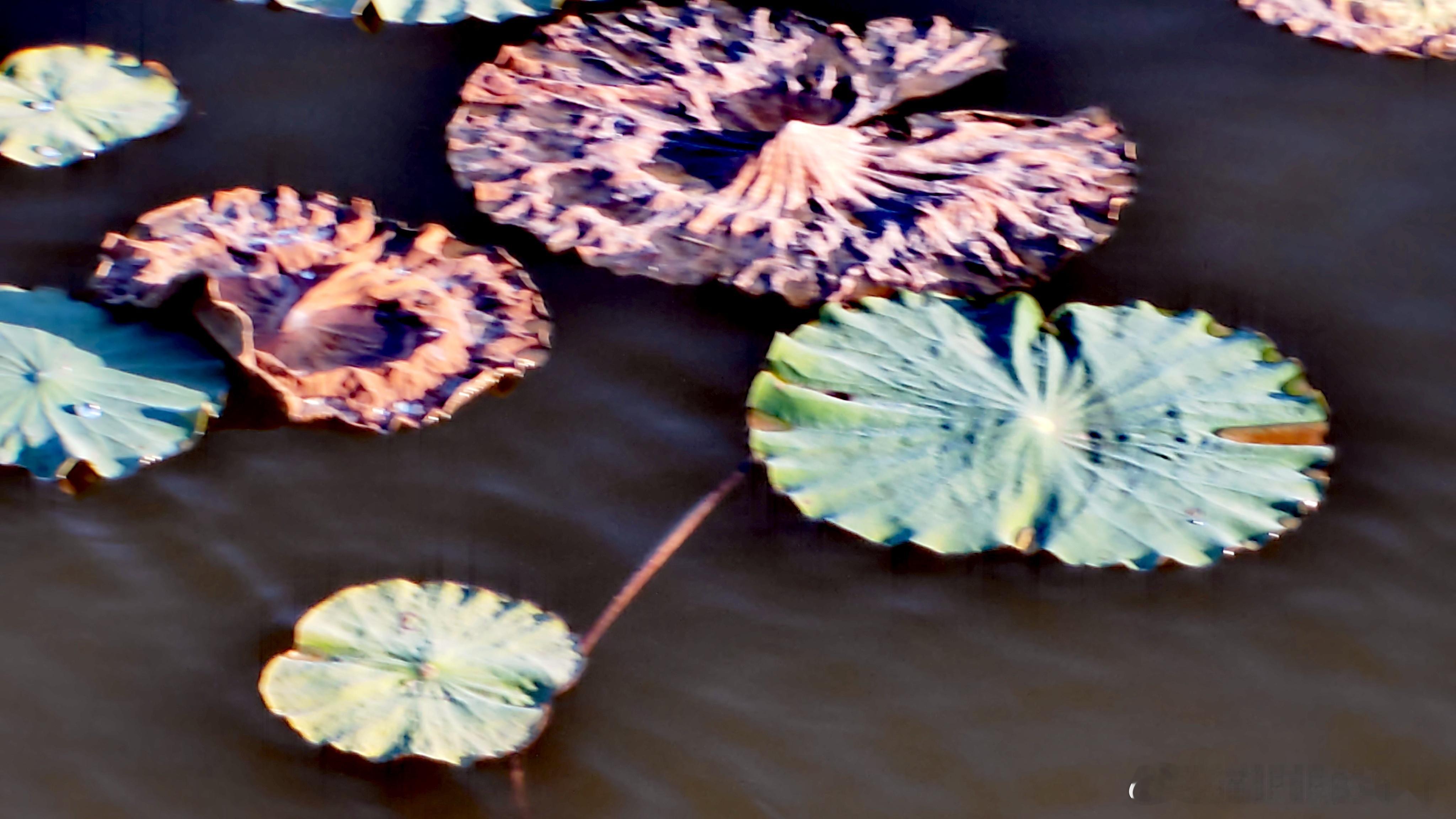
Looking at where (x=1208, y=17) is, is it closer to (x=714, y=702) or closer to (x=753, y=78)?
(x=753, y=78)

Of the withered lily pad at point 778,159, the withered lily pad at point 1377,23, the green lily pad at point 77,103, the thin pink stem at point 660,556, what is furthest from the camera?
the withered lily pad at point 1377,23

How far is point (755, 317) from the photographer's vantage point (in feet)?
6.97

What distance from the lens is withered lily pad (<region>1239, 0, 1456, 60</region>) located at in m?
2.61

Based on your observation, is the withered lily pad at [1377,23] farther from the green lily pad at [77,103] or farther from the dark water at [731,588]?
the green lily pad at [77,103]

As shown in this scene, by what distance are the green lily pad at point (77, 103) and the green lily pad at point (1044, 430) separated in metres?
1.27

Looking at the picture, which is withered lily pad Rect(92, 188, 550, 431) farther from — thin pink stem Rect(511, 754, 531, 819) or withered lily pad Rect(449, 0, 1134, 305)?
thin pink stem Rect(511, 754, 531, 819)

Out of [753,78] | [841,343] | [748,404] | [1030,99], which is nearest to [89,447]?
[748,404]

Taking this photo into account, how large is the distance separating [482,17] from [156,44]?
0.63 m

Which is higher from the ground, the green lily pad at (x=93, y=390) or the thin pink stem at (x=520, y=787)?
the green lily pad at (x=93, y=390)

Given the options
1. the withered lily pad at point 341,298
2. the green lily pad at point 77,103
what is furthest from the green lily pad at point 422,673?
the green lily pad at point 77,103

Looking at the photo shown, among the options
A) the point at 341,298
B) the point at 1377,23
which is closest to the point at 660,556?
the point at 341,298

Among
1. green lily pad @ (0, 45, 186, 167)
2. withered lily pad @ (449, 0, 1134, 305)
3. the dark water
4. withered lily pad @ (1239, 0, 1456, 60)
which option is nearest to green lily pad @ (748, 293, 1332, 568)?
the dark water

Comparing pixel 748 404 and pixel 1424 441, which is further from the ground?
pixel 1424 441

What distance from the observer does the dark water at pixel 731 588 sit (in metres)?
1.56
